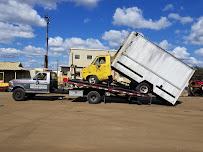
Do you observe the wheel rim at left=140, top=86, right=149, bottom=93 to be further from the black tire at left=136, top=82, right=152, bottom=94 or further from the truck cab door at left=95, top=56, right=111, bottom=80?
the truck cab door at left=95, top=56, right=111, bottom=80

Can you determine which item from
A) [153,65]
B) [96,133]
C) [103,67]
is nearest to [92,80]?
[103,67]

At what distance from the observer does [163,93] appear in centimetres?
2366

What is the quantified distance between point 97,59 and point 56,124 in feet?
37.1

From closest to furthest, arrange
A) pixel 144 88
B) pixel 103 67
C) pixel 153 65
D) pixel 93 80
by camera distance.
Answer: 1. pixel 153 65
2. pixel 144 88
3. pixel 103 67
4. pixel 93 80

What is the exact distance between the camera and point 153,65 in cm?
2361

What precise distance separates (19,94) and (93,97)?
4.88 meters

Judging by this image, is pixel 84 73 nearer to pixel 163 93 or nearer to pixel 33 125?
pixel 163 93

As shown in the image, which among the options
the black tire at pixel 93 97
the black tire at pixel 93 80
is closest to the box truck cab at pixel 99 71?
the black tire at pixel 93 80

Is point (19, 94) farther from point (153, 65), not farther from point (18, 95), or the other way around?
point (153, 65)

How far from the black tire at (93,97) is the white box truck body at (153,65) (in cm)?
229

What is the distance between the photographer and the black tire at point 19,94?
2541 centimetres

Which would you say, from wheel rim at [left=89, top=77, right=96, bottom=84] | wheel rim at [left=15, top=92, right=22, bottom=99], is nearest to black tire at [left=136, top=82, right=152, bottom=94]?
wheel rim at [left=89, top=77, right=96, bottom=84]

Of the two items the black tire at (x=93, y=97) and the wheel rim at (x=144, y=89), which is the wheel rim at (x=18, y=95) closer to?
the black tire at (x=93, y=97)

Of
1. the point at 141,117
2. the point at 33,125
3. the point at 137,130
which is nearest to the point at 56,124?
the point at 33,125
